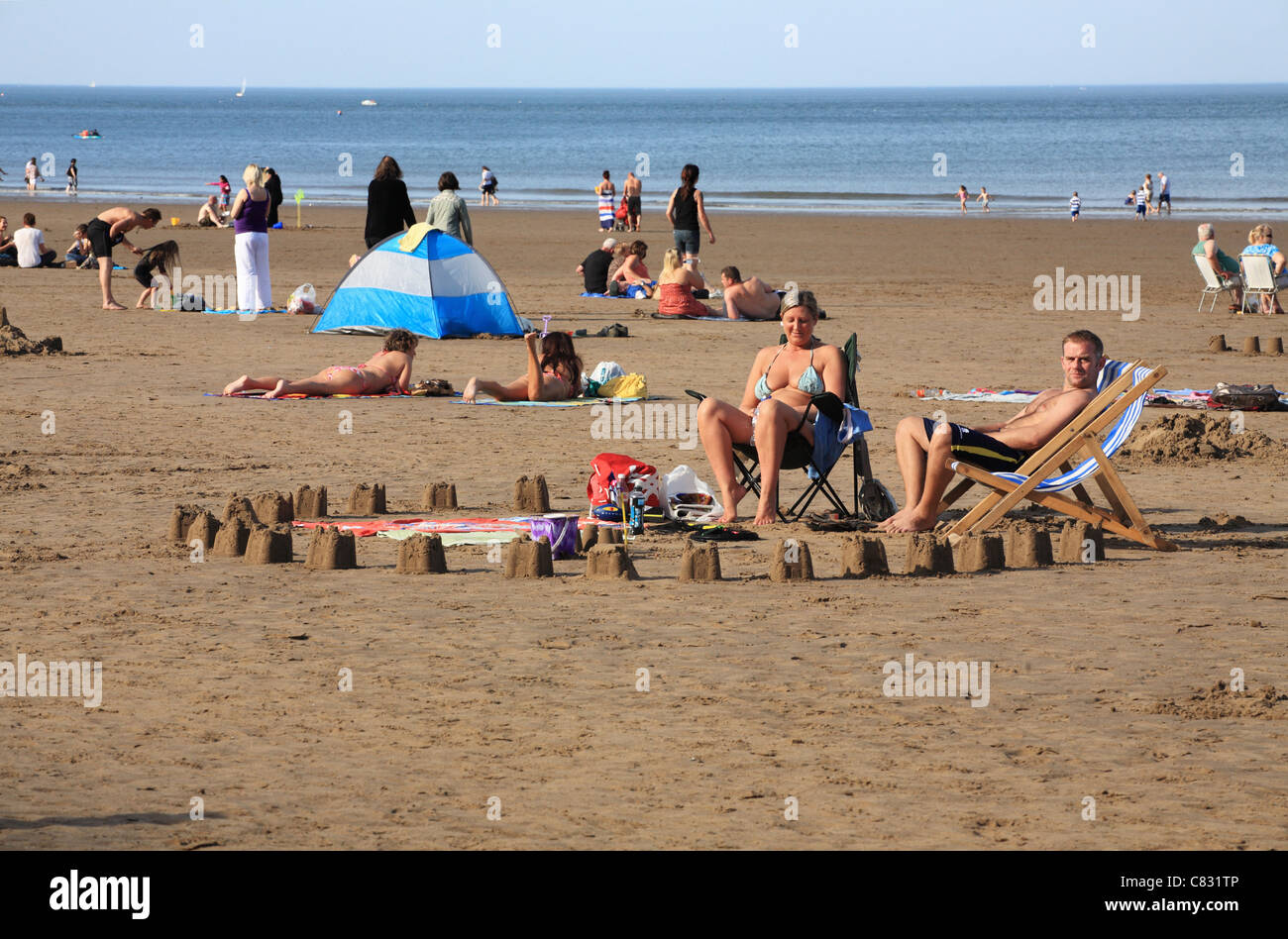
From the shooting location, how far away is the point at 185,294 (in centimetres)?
2014

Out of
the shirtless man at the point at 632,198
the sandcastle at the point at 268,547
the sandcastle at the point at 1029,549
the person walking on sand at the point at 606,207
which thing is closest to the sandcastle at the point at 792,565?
the sandcastle at the point at 1029,549

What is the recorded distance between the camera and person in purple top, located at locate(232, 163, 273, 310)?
59.7ft

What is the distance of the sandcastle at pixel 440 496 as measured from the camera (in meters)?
9.23

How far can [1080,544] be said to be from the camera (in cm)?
829

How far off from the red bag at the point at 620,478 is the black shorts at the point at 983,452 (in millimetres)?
1547

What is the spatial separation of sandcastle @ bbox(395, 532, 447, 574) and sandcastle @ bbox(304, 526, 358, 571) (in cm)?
25

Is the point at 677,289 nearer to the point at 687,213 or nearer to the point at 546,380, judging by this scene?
the point at 687,213

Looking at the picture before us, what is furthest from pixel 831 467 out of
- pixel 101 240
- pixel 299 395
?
pixel 101 240

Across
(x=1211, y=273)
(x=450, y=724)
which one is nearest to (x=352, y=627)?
(x=450, y=724)

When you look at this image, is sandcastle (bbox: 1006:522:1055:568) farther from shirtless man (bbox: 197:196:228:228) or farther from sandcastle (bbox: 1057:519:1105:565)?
shirtless man (bbox: 197:196:228:228)

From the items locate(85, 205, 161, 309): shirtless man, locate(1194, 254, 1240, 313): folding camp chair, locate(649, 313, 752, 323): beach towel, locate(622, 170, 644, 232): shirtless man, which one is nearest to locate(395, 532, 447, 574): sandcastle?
locate(649, 313, 752, 323): beach towel

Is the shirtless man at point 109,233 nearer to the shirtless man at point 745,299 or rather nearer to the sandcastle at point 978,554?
the shirtless man at point 745,299

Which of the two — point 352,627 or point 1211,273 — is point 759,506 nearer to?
point 352,627

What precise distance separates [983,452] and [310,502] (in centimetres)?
360
